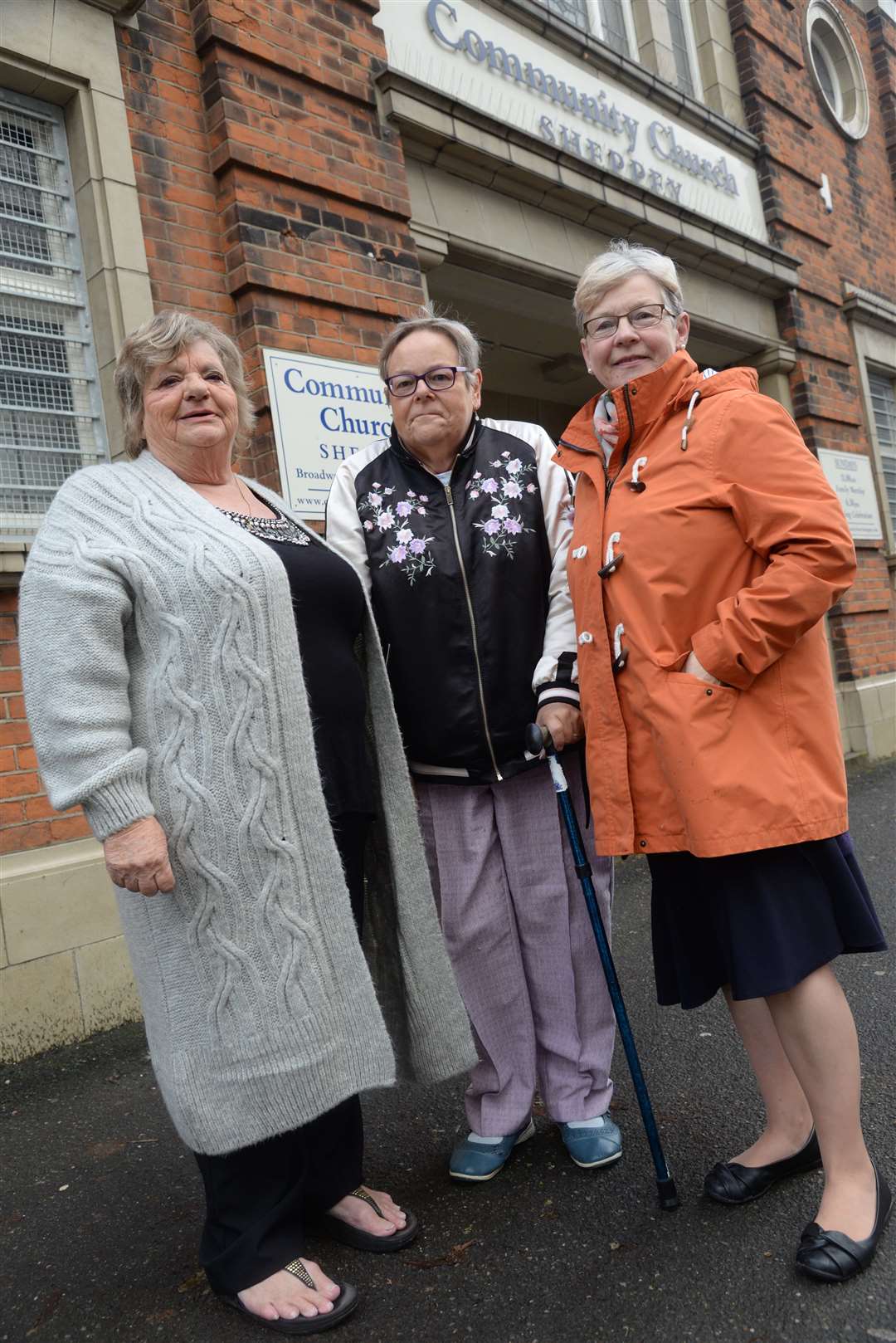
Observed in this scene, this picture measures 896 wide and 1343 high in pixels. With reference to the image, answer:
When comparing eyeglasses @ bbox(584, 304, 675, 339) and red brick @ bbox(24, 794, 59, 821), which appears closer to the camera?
eyeglasses @ bbox(584, 304, 675, 339)

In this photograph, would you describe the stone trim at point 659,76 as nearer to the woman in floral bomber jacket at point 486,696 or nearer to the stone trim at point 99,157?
the stone trim at point 99,157

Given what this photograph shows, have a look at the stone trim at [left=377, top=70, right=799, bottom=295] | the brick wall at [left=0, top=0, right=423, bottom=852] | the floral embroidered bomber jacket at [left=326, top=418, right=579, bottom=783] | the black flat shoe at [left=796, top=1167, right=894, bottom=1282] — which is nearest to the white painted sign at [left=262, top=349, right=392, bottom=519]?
the brick wall at [left=0, top=0, right=423, bottom=852]

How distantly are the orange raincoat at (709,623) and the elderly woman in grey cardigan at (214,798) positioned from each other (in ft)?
2.10

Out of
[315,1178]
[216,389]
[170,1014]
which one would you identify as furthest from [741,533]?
[315,1178]

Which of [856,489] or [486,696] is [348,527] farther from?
[856,489]

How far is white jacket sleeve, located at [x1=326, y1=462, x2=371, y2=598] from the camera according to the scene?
8.79ft

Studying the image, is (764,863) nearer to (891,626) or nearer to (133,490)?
(133,490)

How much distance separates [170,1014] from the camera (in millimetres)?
2088

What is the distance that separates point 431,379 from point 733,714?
3.80 ft

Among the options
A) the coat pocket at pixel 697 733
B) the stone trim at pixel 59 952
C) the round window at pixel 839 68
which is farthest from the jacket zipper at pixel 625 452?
the round window at pixel 839 68

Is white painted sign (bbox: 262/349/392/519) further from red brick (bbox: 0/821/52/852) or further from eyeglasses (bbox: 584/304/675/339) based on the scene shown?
eyeglasses (bbox: 584/304/675/339)

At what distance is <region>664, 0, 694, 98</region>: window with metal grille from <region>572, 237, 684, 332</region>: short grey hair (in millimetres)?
7351

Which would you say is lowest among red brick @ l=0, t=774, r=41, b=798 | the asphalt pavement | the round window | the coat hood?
the asphalt pavement

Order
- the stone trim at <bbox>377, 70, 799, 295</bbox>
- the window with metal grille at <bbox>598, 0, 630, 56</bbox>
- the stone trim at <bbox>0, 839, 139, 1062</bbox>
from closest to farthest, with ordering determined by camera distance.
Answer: the stone trim at <bbox>0, 839, 139, 1062</bbox>, the stone trim at <bbox>377, 70, 799, 295</bbox>, the window with metal grille at <bbox>598, 0, 630, 56</bbox>
